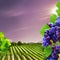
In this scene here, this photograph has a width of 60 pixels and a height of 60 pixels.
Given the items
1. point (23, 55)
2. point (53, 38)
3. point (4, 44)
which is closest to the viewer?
point (53, 38)

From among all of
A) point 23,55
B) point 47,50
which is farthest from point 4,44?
point 23,55

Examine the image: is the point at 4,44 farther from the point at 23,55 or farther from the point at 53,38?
the point at 23,55

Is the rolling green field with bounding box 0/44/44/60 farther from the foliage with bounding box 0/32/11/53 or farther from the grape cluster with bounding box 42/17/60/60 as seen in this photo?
the grape cluster with bounding box 42/17/60/60

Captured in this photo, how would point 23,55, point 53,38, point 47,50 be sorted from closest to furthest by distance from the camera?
point 53,38 → point 47,50 → point 23,55

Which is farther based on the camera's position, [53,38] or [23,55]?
[23,55]

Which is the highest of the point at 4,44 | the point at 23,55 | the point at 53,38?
the point at 23,55

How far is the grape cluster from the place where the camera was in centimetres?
344

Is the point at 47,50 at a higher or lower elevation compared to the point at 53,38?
lower

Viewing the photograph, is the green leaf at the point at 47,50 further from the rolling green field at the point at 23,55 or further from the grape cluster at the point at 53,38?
the rolling green field at the point at 23,55

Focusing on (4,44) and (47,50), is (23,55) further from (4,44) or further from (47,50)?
(47,50)

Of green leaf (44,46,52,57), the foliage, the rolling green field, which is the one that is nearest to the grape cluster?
green leaf (44,46,52,57)

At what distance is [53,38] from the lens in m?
3.54

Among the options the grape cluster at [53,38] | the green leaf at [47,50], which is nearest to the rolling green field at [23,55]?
the green leaf at [47,50]

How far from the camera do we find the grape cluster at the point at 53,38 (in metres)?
3.44
